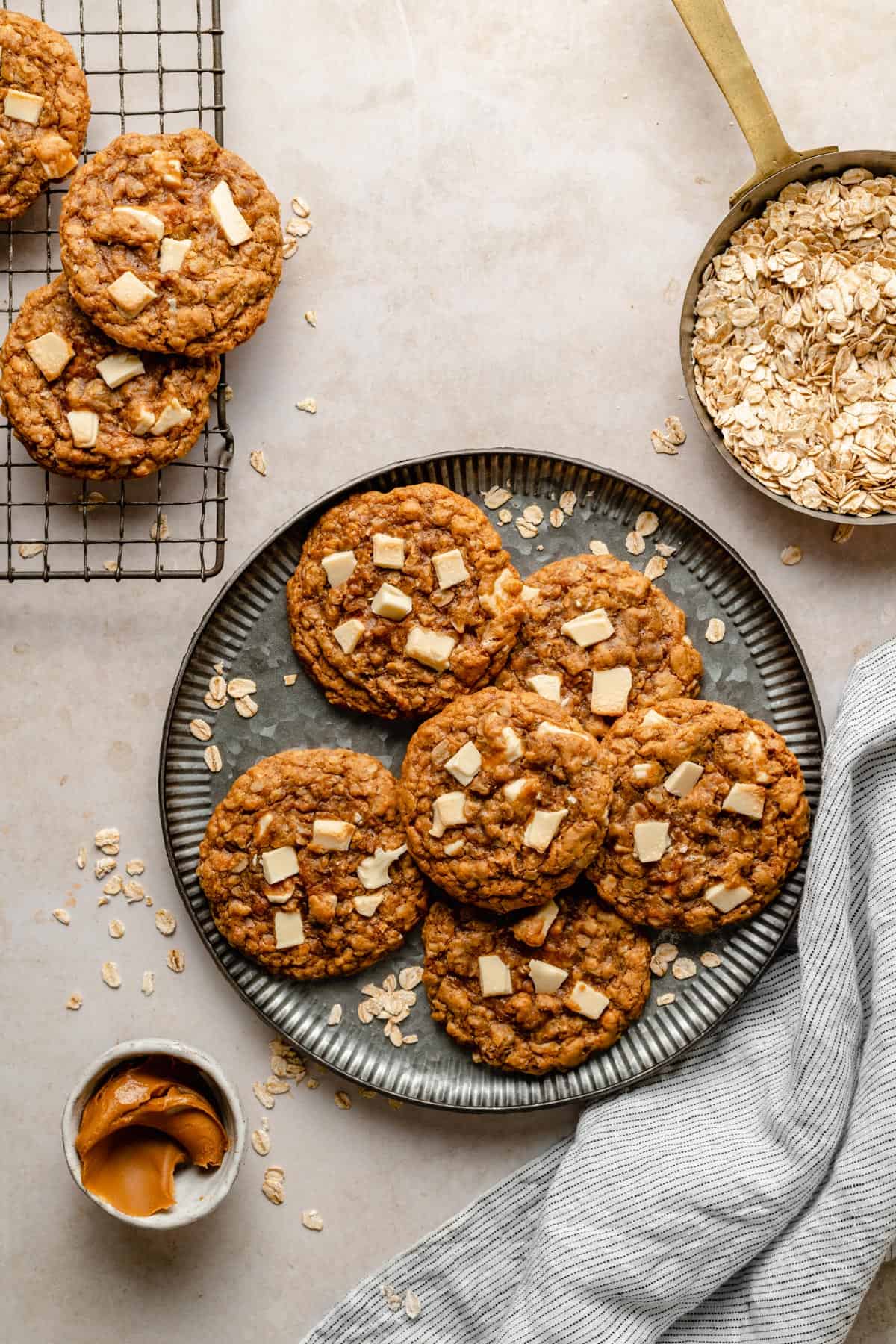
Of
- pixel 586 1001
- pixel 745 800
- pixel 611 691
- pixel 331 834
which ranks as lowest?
pixel 586 1001

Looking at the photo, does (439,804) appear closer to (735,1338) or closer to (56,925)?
(56,925)

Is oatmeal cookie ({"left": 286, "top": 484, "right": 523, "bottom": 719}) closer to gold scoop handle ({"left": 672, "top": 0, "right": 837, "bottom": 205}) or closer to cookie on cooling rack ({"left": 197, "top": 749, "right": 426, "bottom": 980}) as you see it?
cookie on cooling rack ({"left": 197, "top": 749, "right": 426, "bottom": 980})

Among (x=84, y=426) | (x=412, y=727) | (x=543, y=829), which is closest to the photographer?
(x=543, y=829)

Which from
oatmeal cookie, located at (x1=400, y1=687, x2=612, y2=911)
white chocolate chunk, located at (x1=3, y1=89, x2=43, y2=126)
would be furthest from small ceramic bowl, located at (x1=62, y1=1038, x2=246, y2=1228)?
white chocolate chunk, located at (x1=3, y1=89, x2=43, y2=126)

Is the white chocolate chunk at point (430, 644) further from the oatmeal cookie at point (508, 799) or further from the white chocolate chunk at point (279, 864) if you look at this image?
the white chocolate chunk at point (279, 864)

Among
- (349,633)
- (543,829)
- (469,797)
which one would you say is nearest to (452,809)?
(469,797)

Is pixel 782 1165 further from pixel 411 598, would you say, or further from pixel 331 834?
pixel 411 598

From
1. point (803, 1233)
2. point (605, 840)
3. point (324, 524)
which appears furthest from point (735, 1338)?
point (324, 524)

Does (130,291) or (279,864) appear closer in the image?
(130,291)
